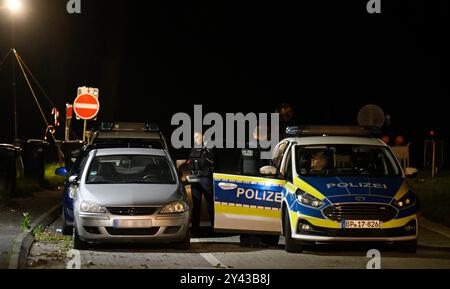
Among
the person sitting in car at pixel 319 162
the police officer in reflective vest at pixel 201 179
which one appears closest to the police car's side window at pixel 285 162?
the person sitting in car at pixel 319 162

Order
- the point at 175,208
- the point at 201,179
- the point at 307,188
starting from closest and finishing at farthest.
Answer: the point at 307,188, the point at 175,208, the point at 201,179

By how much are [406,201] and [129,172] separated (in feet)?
14.1

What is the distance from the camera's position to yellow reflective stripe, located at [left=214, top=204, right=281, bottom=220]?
13641 mm

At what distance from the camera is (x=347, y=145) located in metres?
14.3

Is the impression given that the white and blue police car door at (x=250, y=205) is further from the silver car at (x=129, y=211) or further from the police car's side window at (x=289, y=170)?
the silver car at (x=129, y=211)

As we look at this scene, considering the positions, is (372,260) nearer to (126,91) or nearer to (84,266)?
(84,266)

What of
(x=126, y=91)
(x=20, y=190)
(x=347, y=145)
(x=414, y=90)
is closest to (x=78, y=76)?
(x=126, y=91)

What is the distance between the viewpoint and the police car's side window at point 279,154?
48.0 ft

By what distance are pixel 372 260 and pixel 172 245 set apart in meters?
2.99

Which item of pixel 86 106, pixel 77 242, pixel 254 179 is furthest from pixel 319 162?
pixel 86 106

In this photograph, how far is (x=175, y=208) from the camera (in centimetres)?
1334

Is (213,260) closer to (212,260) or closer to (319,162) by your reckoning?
(212,260)

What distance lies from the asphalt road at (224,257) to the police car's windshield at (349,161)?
42.9 inches

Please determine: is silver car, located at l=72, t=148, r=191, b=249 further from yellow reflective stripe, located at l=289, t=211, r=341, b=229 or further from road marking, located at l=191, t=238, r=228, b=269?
yellow reflective stripe, located at l=289, t=211, r=341, b=229
